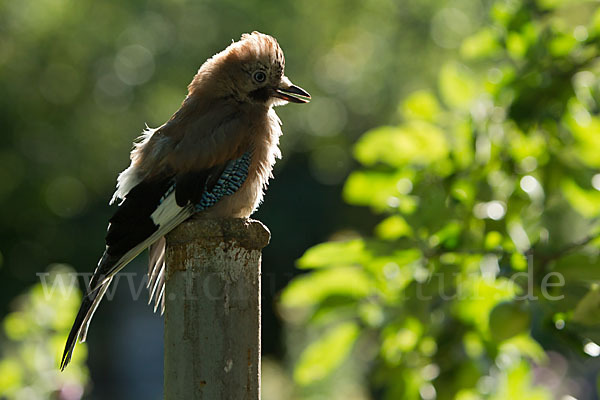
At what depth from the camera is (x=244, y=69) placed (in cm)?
324

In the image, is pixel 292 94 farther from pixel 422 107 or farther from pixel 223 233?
pixel 223 233

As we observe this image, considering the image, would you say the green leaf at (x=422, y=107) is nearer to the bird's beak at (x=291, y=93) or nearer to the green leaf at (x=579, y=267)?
the bird's beak at (x=291, y=93)

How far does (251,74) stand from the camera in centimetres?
324

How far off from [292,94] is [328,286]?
0.89 m

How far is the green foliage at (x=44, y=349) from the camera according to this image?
12.3 ft

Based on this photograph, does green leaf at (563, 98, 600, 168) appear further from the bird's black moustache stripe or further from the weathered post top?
the weathered post top

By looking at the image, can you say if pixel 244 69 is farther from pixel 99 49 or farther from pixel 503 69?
pixel 99 49

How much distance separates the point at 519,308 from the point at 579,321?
20 cm

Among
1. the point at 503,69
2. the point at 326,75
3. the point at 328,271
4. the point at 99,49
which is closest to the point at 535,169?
the point at 503,69

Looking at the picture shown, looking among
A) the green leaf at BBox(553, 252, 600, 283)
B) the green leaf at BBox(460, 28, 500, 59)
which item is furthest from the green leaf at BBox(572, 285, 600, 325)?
the green leaf at BBox(460, 28, 500, 59)

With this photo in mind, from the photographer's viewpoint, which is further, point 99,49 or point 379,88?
point 379,88

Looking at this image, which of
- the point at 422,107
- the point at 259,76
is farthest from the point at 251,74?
the point at 422,107

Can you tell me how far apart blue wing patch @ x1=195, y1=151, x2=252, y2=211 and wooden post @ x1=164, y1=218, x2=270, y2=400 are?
59cm

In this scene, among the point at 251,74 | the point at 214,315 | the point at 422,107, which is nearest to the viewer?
the point at 214,315
